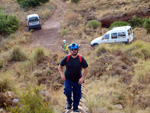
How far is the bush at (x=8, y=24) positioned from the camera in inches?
668

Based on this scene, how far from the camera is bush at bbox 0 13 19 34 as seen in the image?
17.0 metres

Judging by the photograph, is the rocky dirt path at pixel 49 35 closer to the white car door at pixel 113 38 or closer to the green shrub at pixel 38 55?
the green shrub at pixel 38 55

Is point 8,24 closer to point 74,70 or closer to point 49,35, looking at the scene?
point 49,35

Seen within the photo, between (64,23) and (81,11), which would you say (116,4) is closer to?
(81,11)

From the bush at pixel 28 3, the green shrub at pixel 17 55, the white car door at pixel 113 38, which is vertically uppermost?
the bush at pixel 28 3

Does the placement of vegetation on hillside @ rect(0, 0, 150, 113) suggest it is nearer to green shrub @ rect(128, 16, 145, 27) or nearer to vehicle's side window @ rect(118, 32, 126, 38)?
vehicle's side window @ rect(118, 32, 126, 38)

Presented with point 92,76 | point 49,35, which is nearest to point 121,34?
point 92,76

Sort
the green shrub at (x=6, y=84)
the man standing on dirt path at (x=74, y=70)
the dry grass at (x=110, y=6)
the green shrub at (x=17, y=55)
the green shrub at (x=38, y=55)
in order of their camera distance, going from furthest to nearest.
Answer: the dry grass at (x=110, y=6)
the green shrub at (x=17, y=55)
the green shrub at (x=38, y=55)
the green shrub at (x=6, y=84)
the man standing on dirt path at (x=74, y=70)

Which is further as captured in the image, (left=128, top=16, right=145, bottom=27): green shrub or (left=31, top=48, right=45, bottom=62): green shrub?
(left=128, top=16, right=145, bottom=27): green shrub

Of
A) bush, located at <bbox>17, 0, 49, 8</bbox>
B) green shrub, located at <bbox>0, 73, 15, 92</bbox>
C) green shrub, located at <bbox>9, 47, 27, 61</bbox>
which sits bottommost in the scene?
green shrub, located at <bbox>0, 73, 15, 92</bbox>

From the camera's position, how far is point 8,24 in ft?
58.6

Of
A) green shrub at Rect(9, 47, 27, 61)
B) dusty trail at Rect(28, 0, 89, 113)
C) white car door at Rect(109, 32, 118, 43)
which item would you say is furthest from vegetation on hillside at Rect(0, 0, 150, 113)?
white car door at Rect(109, 32, 118, 43)

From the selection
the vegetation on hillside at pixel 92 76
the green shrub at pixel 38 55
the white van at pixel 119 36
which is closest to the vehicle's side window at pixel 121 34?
the white van at pixel 119 36

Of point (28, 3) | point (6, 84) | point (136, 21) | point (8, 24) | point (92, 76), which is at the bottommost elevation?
point (92, 76)
